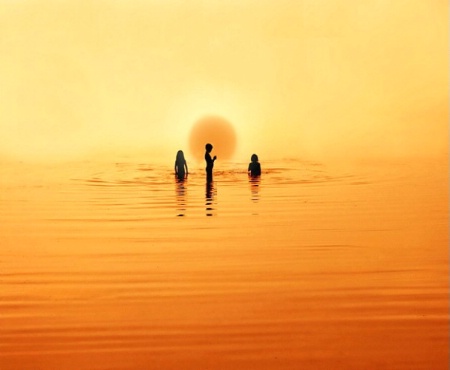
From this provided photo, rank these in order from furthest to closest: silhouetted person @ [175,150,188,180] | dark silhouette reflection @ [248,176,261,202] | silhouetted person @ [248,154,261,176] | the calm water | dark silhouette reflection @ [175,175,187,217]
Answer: silhouetted person @ [248,154,261,176] → silhouetted person @ [175,150,188,180] → dark silhouette reflection @ [248,176,261,202] → dark silhouette reflection @ [175,175,187,217] → the calm water

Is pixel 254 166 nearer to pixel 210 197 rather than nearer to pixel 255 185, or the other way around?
pixel 255 185

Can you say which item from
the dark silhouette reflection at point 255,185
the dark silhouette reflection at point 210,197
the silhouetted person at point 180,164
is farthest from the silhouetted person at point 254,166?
the silhouetted person at point 180,164

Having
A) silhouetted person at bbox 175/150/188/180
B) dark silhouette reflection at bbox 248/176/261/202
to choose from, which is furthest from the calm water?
silhouetted person at bbox 175/150/188/180

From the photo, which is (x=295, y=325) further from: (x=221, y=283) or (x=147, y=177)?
(x=147, y=177)

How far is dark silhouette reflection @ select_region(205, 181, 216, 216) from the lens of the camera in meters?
19.5

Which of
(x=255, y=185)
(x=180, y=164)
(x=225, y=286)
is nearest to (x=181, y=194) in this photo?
(x=255, y=185)

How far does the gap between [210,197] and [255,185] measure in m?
5.11

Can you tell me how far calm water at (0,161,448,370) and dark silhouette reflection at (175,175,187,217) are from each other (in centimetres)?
28

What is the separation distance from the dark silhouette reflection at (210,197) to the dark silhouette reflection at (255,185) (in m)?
1.44

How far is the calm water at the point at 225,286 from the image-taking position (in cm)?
745

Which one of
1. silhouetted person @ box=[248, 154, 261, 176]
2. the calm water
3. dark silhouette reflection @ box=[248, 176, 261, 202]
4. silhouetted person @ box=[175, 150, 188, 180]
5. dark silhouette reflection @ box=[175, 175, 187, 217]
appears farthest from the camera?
silhouetted person @ box=[248, 154, 261, 176]

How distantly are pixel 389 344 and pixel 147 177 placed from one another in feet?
90.5

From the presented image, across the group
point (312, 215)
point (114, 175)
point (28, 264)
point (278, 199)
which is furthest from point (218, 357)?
point (114, 175)

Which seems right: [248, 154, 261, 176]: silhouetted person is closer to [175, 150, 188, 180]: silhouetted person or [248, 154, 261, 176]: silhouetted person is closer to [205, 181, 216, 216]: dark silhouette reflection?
[205, 181, 216, 216]: dark silhouette reflection
